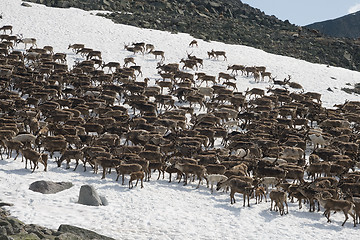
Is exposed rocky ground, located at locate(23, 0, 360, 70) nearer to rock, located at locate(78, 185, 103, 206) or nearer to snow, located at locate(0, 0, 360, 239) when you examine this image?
snow, located at locate(0, 0, 360, 239)

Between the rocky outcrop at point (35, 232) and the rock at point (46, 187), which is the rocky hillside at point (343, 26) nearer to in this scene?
the rock at point (46, 187)

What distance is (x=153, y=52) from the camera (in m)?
42.0

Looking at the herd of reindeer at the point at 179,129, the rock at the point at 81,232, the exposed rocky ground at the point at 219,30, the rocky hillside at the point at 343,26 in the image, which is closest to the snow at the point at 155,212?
the herd of reindeer at the point at 179,129

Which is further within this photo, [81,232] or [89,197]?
[89,197]

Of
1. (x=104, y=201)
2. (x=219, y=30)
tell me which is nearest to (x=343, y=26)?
(x=219, y=30)

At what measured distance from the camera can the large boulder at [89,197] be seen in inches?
601

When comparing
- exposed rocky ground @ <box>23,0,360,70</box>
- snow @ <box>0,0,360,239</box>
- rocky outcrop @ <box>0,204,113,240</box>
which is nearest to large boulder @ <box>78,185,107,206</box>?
snow @ <box>0,0,360,239</box>

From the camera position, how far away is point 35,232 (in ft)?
38.7

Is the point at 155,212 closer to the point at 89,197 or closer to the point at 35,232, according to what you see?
the point at 89,197

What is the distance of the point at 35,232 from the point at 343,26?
164181 millimetres

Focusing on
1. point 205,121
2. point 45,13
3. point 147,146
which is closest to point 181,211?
point 147,146

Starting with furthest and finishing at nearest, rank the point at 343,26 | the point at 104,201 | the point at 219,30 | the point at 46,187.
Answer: the point at 343,26 < the point at 219,30 < the point at 46,187 < the point at 104,201

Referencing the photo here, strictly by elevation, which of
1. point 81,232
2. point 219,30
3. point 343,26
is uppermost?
point 343,26

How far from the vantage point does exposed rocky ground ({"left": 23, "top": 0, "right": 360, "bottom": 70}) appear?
5581cm
